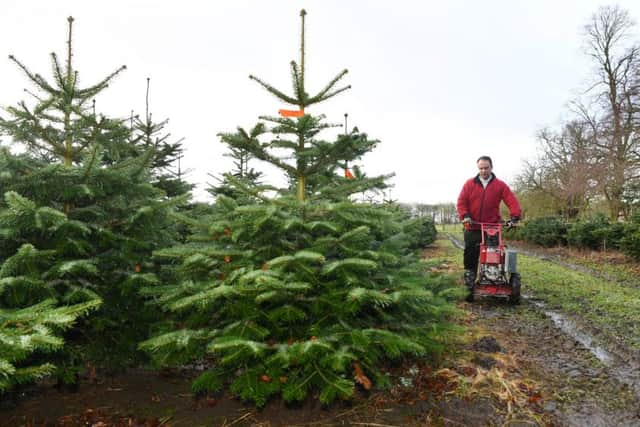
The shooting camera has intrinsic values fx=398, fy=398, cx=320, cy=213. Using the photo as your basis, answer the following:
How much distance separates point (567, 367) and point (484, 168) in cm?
313

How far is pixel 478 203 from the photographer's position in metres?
6.02

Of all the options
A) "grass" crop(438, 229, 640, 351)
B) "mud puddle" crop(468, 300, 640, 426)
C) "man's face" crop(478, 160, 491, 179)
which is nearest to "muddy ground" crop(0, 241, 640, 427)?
"mud puddle" crop(468, 300, 640, 426)

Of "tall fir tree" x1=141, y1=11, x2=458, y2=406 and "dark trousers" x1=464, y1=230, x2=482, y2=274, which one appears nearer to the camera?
"tall fir tree" x1=141, y1=11, x2=458, y2=406

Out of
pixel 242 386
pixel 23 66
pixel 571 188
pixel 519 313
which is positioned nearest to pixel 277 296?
pixel 242 386

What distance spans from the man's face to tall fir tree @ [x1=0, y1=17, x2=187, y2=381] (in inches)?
175

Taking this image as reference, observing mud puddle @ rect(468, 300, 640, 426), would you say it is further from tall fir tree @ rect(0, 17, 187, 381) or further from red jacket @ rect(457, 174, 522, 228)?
tall fir tree @ rect(0, 17, 187, 381)

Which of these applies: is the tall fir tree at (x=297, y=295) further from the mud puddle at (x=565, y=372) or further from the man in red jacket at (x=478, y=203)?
the man in red jacket at (x=478, y=203)

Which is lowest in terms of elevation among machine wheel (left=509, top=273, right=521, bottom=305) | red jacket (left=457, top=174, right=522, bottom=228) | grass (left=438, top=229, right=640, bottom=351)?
grass (left=438, top=229, right=640, bottom=351)

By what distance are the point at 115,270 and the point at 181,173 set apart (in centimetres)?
658

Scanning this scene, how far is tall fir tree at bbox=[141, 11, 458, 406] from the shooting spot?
242 centimetres

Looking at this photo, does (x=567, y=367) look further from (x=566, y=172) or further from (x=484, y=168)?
(x=566, y=172)

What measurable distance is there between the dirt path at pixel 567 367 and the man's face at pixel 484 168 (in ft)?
6.48

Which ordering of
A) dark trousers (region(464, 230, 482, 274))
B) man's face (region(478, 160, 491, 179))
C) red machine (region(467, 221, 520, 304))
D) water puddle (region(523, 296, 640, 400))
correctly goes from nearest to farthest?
1. water puddle (region(523, 296, 640, 400))
2. red machine (region(467, 221, 520, 304))
3. man's face (region(478, 160, 491, 179))
4. dark trousers (region(464, 230, 482, 274))

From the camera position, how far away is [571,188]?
2052 centimetres
